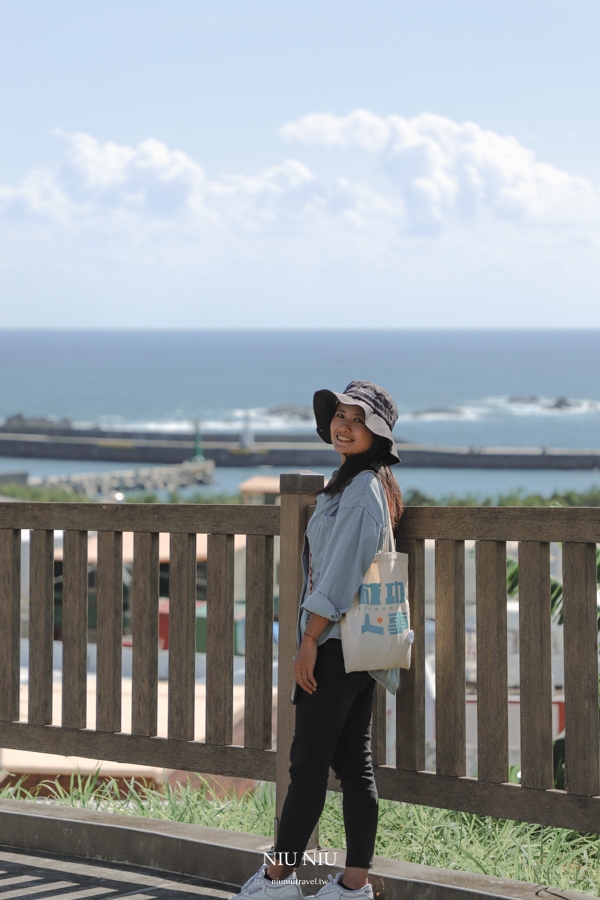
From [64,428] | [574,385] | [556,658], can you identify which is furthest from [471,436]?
[556,658]

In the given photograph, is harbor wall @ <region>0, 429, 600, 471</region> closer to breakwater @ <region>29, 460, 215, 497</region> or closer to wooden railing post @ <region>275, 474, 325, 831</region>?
breakwater @ <region>29, 460, 215, 497</region>

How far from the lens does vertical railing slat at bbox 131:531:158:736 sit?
3.79 m

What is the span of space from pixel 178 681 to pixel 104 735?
1.24ft

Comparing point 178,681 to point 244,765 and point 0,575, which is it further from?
point 0,575

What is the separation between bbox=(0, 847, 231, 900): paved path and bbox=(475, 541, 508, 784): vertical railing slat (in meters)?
0.97

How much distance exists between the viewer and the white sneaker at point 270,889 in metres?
3.18

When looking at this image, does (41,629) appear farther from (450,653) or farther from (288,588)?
(450,653)

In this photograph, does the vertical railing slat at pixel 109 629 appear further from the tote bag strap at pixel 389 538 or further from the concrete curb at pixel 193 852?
the tote bag strap at pixel 389 538

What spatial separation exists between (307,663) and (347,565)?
313 mm

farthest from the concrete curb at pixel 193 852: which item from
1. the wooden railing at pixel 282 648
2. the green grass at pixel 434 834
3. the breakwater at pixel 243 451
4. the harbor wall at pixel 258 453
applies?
the breakwater at pixel 243 451

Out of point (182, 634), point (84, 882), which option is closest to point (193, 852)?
point (84, 882)

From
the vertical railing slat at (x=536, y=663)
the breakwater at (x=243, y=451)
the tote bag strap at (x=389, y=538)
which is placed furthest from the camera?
the breakwater at (x=243, y=451)

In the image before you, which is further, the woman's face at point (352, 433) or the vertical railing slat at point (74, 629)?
the vertical railing slat at point (74, 629)

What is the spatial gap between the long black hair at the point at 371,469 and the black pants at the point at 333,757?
1.50 feet
